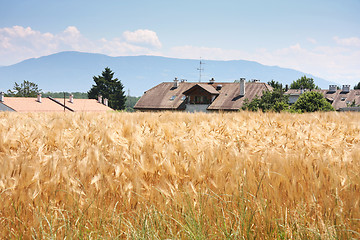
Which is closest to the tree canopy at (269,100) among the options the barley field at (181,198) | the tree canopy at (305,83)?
the barley field at (181,198)

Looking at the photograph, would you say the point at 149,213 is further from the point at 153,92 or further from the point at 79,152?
the point at 153,92

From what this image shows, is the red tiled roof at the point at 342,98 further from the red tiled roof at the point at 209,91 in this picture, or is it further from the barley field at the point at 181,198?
the barley field at the point at 181,198

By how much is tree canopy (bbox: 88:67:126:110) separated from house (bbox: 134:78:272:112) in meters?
36.2

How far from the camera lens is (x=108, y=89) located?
93.2 m

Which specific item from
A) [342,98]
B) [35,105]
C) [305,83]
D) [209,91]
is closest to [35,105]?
[35,105]

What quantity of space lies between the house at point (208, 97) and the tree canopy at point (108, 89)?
119 ft

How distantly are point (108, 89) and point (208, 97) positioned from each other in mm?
47729

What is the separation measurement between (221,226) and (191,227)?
0.30 meters

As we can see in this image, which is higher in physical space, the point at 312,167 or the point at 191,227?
the point at 312,167

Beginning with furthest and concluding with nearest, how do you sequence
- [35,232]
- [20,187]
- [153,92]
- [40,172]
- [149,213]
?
[153,92], [40,172], [20,187], [149,213], [35,232]

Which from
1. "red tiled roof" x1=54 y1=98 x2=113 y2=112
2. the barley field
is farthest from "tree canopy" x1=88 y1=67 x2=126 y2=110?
the barley field

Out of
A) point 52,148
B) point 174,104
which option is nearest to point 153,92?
point 174,104

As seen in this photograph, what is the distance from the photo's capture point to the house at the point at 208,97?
169 ft

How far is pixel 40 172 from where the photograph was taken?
269cm
